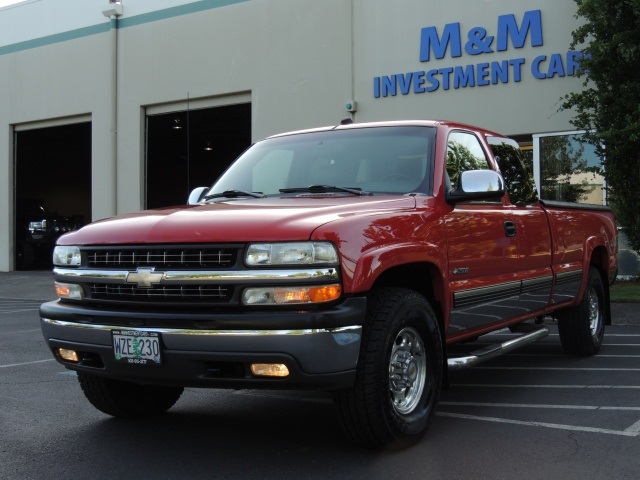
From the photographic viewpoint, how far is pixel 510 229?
5.47 m

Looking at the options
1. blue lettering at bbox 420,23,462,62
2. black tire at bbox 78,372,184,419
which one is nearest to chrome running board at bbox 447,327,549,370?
black tire at bbox 78,372,184,419

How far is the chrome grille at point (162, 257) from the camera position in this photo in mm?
3791

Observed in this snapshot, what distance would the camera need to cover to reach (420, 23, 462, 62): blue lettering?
1453 cm

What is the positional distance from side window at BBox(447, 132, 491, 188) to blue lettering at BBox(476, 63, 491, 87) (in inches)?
353

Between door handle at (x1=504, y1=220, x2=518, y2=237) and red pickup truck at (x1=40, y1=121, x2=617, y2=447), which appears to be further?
door handle at (x1=504, y1=220, x2=518, y2=237)

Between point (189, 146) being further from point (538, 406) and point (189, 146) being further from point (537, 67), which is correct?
point (538, 406)

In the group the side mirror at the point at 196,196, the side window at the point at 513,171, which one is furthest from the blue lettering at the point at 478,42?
the side mirror at the point at 196,196

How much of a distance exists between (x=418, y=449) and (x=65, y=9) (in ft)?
64.7

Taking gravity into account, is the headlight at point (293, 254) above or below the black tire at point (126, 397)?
above

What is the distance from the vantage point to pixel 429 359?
14.4 feet

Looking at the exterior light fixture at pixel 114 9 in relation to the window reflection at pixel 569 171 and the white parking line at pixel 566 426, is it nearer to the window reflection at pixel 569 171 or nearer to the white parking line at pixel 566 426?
the window reflection at pixel 569 171

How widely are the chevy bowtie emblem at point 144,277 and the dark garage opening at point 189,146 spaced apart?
1368 cm

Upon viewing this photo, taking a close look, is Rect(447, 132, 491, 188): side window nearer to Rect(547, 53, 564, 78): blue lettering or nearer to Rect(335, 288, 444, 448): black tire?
Rect(335, 288, 444, 448): black tire

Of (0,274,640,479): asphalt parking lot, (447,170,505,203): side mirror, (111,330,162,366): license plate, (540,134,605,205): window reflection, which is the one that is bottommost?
(0,274,640,479): asphalt parking lot
